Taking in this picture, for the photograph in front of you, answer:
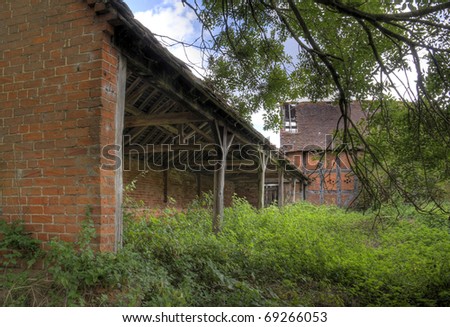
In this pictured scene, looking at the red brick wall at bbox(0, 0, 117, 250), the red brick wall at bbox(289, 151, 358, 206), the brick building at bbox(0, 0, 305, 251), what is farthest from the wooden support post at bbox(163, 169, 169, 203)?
the red brick wall at bbox(289, 151, 358, 206)

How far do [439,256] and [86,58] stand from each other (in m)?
6.54

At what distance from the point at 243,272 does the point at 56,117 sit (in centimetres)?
323

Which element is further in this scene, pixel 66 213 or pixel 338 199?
pixel 338 199

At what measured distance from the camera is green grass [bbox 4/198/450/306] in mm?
3285

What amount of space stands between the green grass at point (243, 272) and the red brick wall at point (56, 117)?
0.50 meters

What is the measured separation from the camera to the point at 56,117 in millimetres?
3961

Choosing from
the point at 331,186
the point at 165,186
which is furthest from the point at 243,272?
the point at 331,186

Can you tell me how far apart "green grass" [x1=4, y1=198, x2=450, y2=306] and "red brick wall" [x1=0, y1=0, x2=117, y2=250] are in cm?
50

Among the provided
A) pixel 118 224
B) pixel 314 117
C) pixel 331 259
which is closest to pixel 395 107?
pixel 331 259

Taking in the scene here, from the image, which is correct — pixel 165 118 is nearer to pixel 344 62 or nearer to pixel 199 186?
pixel 344 62

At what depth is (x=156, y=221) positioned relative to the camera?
6555 mm

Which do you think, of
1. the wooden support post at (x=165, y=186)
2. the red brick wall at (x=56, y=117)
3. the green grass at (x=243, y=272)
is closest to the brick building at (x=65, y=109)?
the red brick wall at (x=56, y=117)

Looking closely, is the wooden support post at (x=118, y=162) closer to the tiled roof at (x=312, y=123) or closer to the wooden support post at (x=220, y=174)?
the wooden support post at (x=220, y=174)
